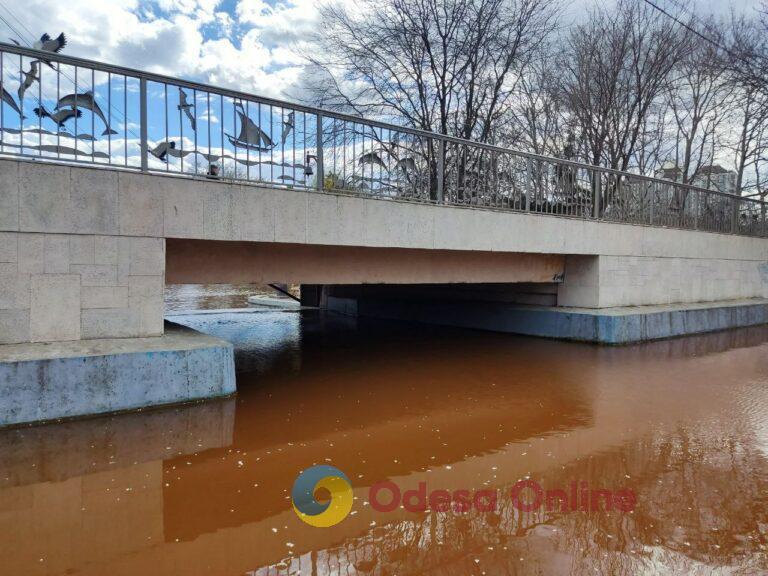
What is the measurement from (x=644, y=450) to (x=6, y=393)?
576 centimetres

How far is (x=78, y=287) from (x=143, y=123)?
199 cm

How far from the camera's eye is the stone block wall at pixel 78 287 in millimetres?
5605

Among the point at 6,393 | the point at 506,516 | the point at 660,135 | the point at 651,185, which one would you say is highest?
the point at 660,135

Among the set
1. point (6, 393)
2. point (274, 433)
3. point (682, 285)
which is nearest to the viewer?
point (6, 393)

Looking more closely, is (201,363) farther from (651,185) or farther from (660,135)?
(660,135)

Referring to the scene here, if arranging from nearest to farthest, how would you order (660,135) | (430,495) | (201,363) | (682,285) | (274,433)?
(430,495) → (274,433) → (201,363) → (682,285) → (660,135)

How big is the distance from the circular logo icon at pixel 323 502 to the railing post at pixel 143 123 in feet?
13.0

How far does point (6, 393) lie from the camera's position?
16.7 feet

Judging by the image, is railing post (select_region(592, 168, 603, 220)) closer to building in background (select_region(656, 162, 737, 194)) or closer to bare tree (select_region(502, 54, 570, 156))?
bare tree (select_region(502, 54, 570, 156))

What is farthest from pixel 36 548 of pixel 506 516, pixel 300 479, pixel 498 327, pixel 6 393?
pixel 498 327

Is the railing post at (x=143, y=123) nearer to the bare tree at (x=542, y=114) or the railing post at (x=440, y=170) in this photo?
the railing post at (x=440, y=170)

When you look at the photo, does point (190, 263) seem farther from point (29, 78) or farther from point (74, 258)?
point (29, 78)

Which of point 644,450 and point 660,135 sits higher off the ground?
point 660,135

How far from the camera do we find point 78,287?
5902mm
